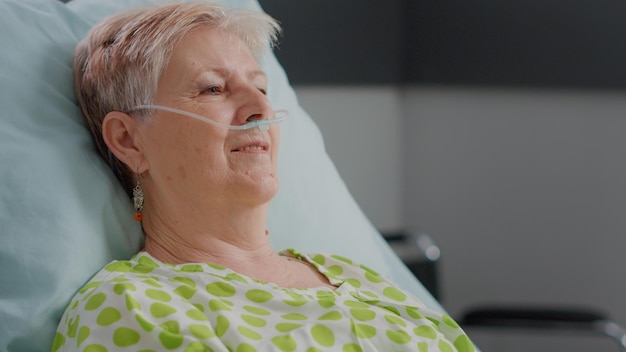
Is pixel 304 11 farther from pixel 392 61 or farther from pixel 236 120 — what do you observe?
pixel 236 120

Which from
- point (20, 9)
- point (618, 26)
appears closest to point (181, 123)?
point (20, 9)

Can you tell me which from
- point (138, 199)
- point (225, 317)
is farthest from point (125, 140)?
point (225, 317)

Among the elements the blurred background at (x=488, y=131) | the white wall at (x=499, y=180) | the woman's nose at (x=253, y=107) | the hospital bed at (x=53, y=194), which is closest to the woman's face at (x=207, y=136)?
the woman's nose at (x=253, y=107)

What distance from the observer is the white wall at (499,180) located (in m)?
3.36

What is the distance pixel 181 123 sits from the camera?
173 centimetres

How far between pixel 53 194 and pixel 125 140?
0.18 metres

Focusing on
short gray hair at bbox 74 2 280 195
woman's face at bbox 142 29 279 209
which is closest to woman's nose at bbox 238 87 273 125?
woman's face at bbox 142 29 279 209

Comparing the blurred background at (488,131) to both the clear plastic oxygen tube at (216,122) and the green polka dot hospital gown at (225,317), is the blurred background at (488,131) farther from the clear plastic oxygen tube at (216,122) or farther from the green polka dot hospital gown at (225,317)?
Result: the green polka dot hospital gown at (225,317)

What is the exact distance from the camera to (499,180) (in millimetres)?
3580

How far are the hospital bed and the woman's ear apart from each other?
1.6 inches

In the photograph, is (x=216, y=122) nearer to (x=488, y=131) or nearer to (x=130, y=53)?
(x=130, y=53)

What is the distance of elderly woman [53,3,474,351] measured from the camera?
1.63 metres

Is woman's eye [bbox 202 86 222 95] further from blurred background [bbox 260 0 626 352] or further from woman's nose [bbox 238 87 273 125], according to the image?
blurred background [bbox 260 0 626 352]

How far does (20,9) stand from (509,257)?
225 centimetres
